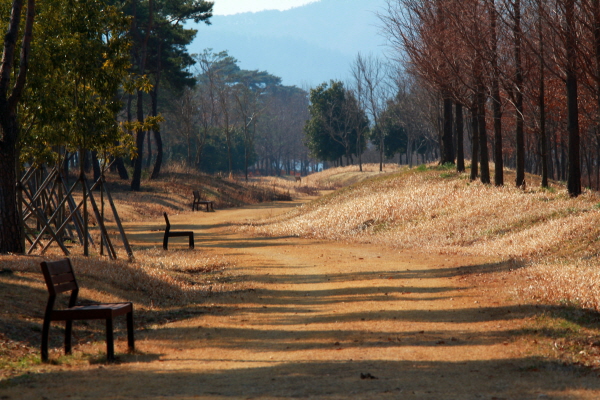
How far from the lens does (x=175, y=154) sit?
267 feet

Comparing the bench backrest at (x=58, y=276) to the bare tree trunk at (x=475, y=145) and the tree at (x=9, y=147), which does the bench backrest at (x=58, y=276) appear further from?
the bare tree trunk at (x=475, y=145)

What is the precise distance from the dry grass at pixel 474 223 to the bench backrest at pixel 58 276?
7703 mm

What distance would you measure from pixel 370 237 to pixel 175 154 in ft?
197

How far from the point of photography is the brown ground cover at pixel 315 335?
6.88 metres

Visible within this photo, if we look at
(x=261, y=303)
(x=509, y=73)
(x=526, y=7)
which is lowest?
(x=261, y=303)

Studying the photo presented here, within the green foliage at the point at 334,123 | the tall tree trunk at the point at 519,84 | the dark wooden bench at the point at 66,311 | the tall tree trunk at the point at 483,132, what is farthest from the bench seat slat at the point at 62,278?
the green foliage at the point at 334,123

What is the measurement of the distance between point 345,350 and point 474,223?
1458 cm

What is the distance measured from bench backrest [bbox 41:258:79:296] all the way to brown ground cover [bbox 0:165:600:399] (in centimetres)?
88

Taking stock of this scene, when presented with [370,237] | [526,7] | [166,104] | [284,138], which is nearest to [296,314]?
[370,237]

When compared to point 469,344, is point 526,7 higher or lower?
higher

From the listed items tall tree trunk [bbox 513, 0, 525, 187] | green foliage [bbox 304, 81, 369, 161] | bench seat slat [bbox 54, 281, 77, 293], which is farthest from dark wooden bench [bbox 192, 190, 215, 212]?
green foliage [bbox 304, 81, 369, 161]

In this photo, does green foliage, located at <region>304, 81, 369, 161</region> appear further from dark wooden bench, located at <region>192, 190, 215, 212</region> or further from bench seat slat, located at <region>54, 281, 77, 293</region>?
bench seat slat, located at <region>54, 281, 77, 293</region>

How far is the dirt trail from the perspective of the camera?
6.71 meters

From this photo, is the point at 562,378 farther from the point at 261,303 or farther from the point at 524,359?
the point at 261,303
